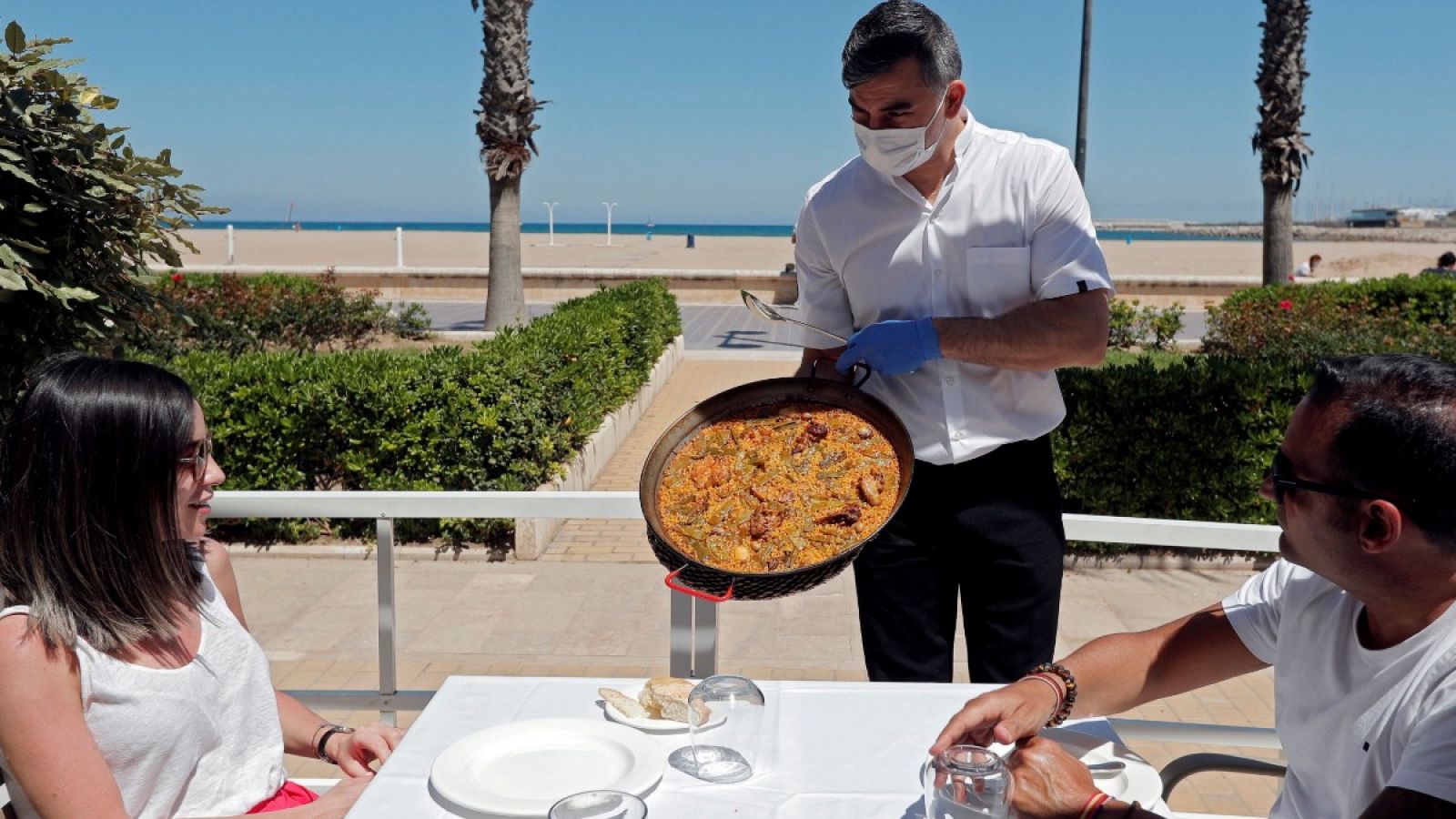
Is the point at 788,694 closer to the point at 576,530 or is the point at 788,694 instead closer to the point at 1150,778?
the point at 1150,778

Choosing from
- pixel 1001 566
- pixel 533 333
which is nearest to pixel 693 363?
pixel 533 333

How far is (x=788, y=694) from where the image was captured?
88.6 inches

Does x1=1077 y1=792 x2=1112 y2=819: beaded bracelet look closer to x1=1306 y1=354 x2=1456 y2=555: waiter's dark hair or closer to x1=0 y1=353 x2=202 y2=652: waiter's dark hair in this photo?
x1=1306 y1=354 x2=1456 y2=555: waiter's dark hair

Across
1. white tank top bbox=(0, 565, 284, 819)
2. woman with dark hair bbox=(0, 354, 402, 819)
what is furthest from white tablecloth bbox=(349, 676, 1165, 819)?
white tank top bbox=(0, 565, 284, 819)

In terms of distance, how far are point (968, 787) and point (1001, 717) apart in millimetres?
390

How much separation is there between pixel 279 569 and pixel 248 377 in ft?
3.71

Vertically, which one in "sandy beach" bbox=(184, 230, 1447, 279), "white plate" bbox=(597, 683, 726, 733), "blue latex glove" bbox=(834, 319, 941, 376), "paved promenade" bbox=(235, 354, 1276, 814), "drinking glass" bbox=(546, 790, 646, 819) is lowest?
"paved promenade" bbox=(235, 354, 1276, 814)

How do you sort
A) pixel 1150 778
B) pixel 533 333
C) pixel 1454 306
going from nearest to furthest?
1. pixel 1150 778
2. pixel 533 333
3. pixel 1454 306

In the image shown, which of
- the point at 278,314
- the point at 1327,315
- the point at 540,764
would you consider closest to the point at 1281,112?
the point at 1327,315

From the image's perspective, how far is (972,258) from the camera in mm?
2648

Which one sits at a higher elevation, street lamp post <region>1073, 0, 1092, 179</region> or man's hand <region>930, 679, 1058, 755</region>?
street lamp post <region>1073, 0, 1092, 179</region>

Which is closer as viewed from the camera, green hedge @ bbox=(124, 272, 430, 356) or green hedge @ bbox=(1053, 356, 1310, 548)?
green hedge @ bbox=(1053, 356, 1310, 548)

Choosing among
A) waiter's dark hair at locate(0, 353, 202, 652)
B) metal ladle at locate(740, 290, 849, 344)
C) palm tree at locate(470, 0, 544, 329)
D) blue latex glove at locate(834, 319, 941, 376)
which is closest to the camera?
waiter's dark hair at locate(0, 353, 202, 652)

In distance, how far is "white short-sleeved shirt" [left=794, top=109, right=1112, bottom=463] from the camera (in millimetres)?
2611
